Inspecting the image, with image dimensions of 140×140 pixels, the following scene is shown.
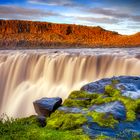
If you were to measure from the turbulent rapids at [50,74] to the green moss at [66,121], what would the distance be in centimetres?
1087

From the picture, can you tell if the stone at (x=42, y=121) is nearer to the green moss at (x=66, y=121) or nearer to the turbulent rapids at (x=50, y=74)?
the green moss at (x=66, y=121)

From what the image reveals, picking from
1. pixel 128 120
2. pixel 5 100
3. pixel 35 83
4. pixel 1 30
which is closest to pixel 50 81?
pixel 35 83

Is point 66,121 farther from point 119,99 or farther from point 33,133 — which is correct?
point 119,99

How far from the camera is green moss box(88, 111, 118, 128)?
1001 centimetres

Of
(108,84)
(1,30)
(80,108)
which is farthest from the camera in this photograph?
(1,30)

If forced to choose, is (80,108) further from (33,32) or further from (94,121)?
(33,32)

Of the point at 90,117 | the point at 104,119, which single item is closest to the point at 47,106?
the point at 90,117

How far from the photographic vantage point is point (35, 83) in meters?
25.7

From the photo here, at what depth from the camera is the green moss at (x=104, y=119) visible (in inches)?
394

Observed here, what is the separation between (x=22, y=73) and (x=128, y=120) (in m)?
17.3

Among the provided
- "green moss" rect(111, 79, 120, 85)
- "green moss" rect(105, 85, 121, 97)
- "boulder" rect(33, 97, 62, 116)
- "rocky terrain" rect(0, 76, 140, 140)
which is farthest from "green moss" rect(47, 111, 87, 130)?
"green moss" rect(111, 79, 120, 85)

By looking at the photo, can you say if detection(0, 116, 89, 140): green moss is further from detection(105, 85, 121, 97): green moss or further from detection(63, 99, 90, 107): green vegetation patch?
detection(105, 85, 121, 97): green moss

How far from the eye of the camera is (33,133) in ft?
30.2

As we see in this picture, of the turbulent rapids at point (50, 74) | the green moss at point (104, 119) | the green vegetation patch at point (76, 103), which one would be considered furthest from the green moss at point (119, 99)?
the turbulent rapids at point (50, 74)
